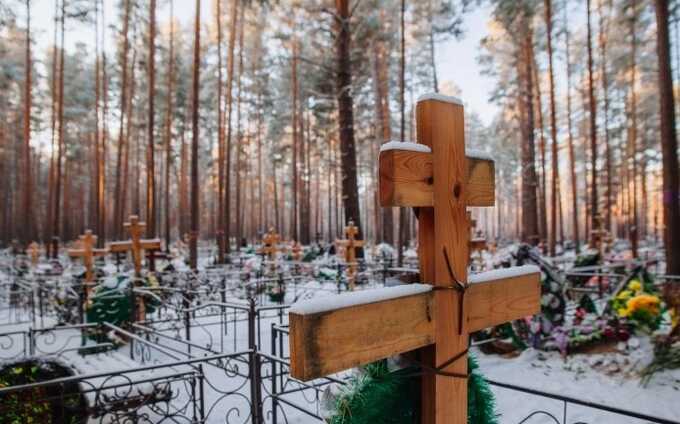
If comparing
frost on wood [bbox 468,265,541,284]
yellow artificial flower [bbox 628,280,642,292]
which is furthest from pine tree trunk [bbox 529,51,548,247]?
frost on wood [bbox 468,265,541,284]

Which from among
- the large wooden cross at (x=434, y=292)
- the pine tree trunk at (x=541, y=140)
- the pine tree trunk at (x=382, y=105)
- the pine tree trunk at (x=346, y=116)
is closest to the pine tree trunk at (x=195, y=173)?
the pine tree trunk at (x=346, y=116)

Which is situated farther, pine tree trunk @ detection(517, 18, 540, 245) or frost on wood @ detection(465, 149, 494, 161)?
pine tree trunk @ detection(517, 18, 540, 245)

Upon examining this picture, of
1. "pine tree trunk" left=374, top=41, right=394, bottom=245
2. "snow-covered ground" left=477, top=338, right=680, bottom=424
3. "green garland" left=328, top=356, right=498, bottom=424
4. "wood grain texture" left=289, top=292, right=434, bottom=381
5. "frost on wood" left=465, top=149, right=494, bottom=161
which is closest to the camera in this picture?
"wood grain texture" left=289, top=292, right=434, bottom=381

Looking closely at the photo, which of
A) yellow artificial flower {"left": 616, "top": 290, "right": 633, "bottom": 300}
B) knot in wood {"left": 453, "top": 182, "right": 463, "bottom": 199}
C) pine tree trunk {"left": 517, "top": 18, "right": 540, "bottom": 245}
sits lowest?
yellow artificial flower {"left": 616, "top": 290, "right": 633, "bottom": 300}

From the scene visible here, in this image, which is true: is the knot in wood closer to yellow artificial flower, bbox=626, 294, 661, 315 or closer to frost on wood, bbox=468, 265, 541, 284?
frost on wood, bbox=468, 265, 541, 284

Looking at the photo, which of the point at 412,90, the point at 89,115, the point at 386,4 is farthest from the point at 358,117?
the point at 89,115

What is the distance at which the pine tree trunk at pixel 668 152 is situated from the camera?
9.19 metres

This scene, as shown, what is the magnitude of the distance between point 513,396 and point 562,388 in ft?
2.56

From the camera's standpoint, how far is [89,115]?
1411 inches

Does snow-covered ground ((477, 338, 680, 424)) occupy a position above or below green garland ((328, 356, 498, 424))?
below

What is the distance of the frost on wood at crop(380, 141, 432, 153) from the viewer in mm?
1528

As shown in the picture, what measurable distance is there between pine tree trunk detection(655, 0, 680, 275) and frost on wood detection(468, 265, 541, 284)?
882cm

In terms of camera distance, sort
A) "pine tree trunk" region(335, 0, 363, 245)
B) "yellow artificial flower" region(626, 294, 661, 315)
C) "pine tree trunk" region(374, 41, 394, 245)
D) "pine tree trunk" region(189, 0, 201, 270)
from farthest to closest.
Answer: "pine tree trunk" region(374, 41, 394, 245)
"pine tree trunk" region(189, 0, 201, 270)
"pine tree trunk" region(335, 0, 363, 245)
"yellow artificial flower" region(626, 294, 661, 315)

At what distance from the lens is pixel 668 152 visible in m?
9.50
